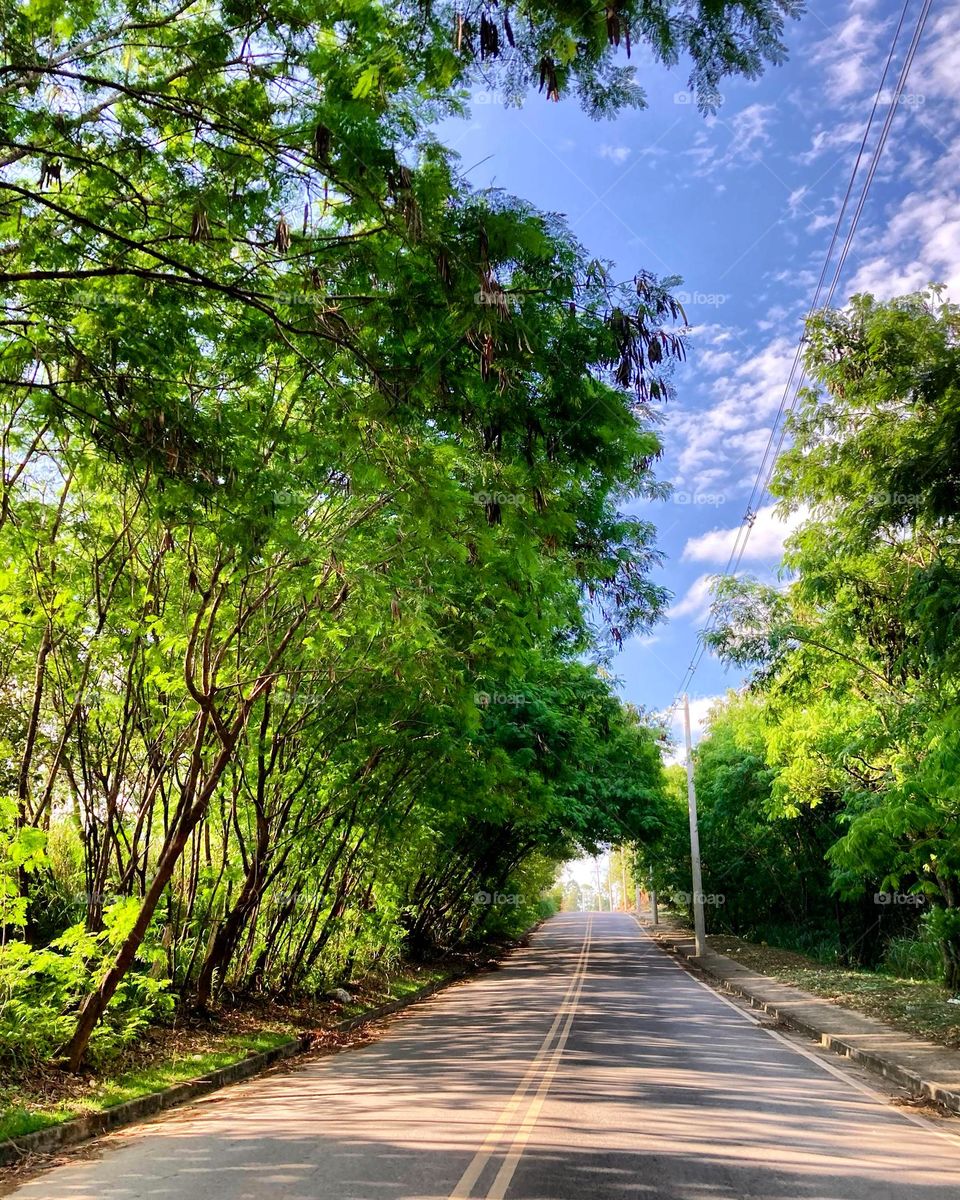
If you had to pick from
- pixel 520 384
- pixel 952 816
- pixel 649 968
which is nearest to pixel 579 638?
pixel 952 816

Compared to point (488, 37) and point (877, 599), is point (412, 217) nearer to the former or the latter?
point (488, 37)

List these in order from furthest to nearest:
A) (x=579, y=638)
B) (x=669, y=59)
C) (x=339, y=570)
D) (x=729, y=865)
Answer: (x=729, y=865), (x=579, y=638), (x=339, y=570), (x=669, y=59)

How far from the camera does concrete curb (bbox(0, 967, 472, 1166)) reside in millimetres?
6766

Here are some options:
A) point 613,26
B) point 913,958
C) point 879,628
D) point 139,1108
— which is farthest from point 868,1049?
point 613,26

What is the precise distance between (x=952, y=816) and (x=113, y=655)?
1218 centimetres

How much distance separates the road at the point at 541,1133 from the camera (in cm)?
570

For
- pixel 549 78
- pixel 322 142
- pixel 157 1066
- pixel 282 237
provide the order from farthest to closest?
pixel 157 1066
pixel 282 237
pixel 322 142
pixel 549 78

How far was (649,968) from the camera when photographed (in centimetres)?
2741

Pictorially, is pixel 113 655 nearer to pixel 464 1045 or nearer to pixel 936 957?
pixel 464 1045
